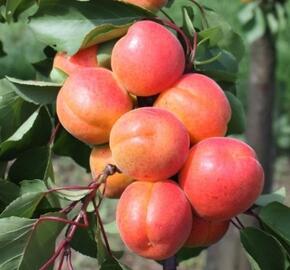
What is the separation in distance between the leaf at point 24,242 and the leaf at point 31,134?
0.13 meters

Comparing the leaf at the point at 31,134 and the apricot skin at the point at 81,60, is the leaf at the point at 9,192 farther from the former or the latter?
the apricot skin at the point at 81,60

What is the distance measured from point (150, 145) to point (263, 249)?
0.22m

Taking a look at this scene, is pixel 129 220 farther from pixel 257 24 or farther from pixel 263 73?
pixel 257 24

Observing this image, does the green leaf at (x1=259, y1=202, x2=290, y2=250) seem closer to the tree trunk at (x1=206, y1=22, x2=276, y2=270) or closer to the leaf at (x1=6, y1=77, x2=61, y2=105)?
the leaf at (x1=6, y1=77, x2=61, y2=105)

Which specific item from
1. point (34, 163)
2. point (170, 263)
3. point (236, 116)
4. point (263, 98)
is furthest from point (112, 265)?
point (263, 98)

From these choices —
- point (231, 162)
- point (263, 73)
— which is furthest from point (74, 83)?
point (263, 73)

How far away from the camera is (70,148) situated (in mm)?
990

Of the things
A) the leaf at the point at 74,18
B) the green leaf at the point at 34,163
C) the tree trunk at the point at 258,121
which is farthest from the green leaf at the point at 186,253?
the tree trunk at the point at 258,121

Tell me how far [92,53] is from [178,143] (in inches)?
7.2

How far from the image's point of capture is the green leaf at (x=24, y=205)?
2.67 ft

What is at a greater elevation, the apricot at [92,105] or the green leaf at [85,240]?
the apricot at [92,105]

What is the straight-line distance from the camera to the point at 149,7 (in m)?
0.86

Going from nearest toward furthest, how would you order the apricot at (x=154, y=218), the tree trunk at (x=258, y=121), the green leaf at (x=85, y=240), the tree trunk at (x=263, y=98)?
1. the apricot at (x=154, y=218)
2. the green leaf at (x=85, y=240)
3. the tree trunk at (x=258, y=121)
4. the tree trunk at (x=263, y=98)

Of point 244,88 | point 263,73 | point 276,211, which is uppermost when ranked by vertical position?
point 276,211
